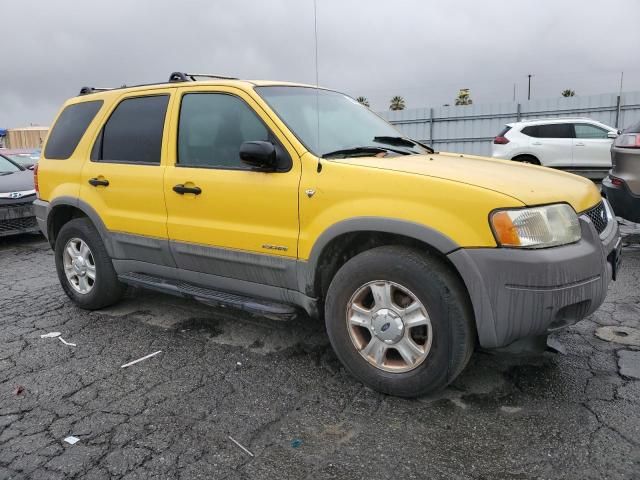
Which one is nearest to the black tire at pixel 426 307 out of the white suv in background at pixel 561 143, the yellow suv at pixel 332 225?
the yellow suv at pixel 332 225

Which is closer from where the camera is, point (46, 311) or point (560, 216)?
point (560, 216)

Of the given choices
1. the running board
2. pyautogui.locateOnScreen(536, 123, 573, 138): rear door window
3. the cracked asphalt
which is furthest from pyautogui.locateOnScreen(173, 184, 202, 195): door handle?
pyautogui.locateOnScreen(536, 123, 573, 138): rear door window

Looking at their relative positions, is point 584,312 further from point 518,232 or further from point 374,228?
point 374,228

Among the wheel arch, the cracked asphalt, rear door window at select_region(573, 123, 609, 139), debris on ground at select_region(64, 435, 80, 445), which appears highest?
rear door window at select_region(573, 123, 609, 139)

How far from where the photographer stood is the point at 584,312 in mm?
2760

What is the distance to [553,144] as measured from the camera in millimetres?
13062

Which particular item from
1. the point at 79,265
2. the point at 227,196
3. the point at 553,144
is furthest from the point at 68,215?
the point at 553,144

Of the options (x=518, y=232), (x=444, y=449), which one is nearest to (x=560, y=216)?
(x=518, y=232)

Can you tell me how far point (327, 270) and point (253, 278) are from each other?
56cm

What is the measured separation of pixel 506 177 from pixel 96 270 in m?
3.34

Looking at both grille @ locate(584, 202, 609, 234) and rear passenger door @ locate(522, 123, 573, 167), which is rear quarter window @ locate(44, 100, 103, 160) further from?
rear passenger door @ locate(522, 123, 573, 167)

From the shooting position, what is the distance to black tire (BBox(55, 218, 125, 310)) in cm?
440

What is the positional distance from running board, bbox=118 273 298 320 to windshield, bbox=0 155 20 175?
534 cm

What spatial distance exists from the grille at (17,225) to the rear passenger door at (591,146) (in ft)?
38.9
